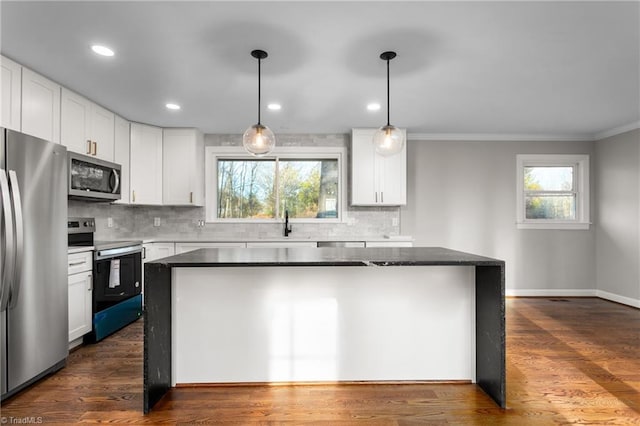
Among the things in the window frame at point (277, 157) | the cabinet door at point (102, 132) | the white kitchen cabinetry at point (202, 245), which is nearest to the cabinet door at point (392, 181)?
the window frame at point (277, 157)

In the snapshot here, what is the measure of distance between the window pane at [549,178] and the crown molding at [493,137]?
41 cm

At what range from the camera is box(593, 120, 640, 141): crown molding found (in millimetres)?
4278

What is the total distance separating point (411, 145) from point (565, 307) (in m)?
2.85

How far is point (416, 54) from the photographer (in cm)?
248

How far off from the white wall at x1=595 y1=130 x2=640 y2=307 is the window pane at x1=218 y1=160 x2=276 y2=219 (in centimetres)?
464

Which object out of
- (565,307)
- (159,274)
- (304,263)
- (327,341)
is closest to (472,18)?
(304,263)

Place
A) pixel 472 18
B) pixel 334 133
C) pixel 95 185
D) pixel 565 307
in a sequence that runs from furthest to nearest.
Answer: pixel 334 133 < pixel 565 307 < pixel 95 185 < pixel 472 18

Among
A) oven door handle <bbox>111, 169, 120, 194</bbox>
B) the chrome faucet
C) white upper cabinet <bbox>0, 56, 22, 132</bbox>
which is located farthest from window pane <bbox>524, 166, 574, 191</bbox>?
white upper cabinet <bbox>0, 56, 22, 132</bbox>

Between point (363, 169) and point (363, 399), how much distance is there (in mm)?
3022

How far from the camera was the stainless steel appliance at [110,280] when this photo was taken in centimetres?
310

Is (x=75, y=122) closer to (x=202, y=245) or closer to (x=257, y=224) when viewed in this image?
(x=202, y=245)

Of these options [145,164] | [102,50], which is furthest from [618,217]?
[145,164]

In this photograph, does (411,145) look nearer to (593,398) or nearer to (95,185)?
(593,398)

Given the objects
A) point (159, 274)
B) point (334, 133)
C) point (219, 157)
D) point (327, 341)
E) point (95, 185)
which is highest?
point (334, 133)
